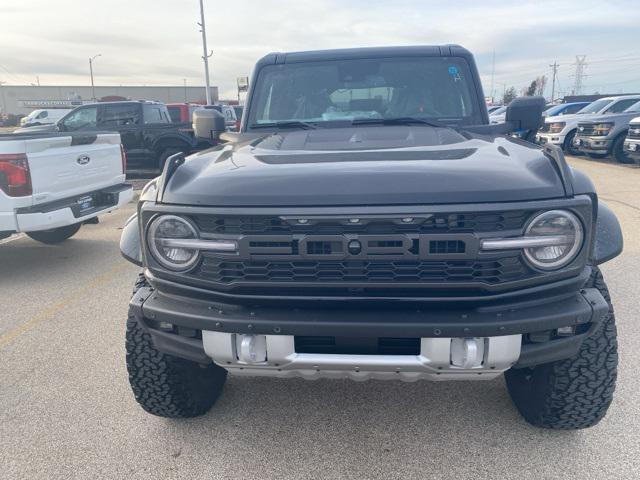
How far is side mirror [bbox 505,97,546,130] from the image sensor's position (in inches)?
137

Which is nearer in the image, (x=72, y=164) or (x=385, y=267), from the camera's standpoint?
(x=385, y=267)

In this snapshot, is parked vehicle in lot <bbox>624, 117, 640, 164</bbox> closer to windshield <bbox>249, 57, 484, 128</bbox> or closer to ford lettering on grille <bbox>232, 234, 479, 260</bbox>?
windshield <bbox>249, 57, 484, 128</bbox>

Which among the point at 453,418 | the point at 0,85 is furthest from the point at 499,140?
the point at 0,85

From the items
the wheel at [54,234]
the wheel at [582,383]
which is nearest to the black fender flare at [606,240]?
the wheel at [582,383]

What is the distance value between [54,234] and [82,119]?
6.19 meters

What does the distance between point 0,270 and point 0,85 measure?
75696 mm

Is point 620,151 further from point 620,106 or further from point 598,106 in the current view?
point 598,106

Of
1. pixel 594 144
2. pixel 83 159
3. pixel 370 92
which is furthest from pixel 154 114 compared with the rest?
pixel 594 144

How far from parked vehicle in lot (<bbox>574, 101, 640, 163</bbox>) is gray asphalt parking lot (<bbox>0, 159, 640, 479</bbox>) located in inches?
457

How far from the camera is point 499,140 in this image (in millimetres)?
2877

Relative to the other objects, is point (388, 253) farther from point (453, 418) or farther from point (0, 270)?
point (0, 270)

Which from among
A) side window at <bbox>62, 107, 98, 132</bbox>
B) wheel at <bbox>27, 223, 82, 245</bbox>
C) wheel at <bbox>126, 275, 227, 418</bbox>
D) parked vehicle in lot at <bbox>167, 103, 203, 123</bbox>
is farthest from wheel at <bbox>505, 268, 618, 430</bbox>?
parked vehicle in lot at <bbox>167, 103, 203, 123</bbox>

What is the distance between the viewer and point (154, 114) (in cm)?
1239

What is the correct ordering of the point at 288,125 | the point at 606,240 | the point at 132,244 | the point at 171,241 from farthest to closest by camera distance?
1. the point at 288,125
2. the point at 132,244
3. the point at 606,240
4. the point at 171,241
